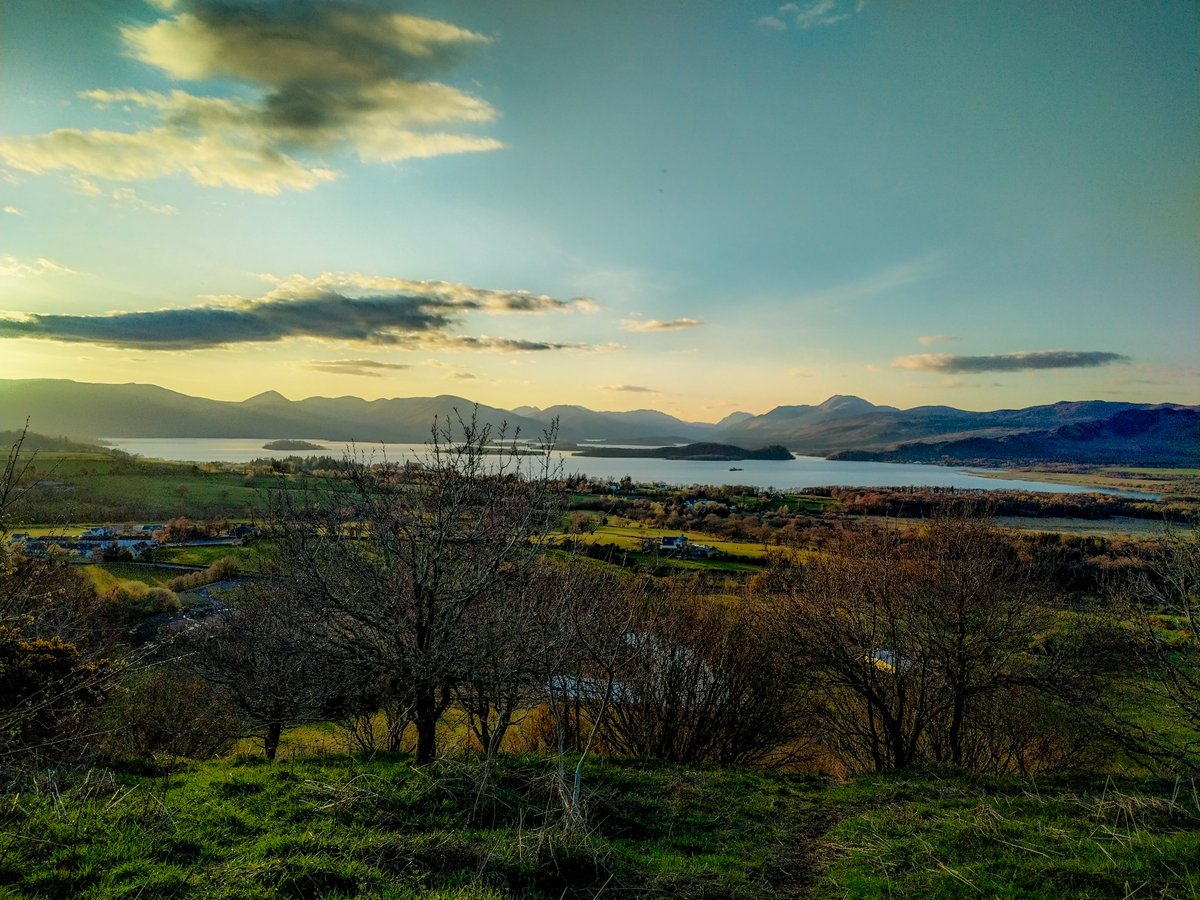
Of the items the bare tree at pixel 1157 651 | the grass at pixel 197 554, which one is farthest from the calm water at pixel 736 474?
the bare tree at pixel 1157 651

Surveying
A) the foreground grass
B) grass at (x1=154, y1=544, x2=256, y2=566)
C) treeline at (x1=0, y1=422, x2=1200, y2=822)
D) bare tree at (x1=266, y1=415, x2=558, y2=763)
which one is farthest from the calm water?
the foreground grass

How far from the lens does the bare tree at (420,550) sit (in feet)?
29.6

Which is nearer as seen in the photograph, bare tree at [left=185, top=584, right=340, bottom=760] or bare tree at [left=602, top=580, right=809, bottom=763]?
bare tree at [left=185, top=584, right=340, bottom=760]

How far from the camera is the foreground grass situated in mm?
5199

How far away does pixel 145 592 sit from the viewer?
122 ft

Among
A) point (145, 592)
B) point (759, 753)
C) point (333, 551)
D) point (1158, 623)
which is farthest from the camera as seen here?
point (145, 592)

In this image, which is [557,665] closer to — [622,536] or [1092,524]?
[622,536]

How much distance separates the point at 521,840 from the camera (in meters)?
6.14

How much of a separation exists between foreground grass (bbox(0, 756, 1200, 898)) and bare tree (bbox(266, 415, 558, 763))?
1.83m

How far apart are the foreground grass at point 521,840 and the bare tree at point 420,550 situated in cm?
183

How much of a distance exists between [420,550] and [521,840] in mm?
4849

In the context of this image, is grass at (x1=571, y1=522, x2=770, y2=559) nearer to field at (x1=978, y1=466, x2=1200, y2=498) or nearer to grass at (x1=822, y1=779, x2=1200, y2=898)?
grass at (x1=822, y1=779, x2=1200, y2=898)

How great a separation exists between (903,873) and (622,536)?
39742 millimetres

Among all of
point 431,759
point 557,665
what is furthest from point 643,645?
point 431,759
